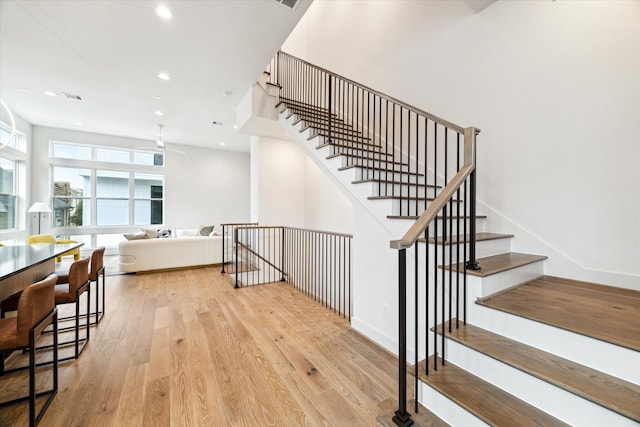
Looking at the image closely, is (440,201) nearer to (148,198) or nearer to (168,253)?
(168,253)

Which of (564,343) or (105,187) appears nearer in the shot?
(564,343)

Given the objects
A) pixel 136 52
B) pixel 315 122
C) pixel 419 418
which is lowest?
pixel 419 418

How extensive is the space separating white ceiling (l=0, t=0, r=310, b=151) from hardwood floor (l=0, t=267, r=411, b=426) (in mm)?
3441

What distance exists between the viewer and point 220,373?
6.93 ft

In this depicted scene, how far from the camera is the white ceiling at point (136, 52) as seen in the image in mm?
2686

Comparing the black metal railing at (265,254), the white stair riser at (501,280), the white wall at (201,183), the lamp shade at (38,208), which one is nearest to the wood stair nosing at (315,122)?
the black metal railing at (265,254)

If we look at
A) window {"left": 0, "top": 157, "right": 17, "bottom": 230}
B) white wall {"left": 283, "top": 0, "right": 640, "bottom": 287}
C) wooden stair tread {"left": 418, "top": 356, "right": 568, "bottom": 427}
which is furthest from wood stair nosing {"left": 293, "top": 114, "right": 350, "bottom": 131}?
window {"left": 0, "top": 157, "right": 17, "bottom": 230}

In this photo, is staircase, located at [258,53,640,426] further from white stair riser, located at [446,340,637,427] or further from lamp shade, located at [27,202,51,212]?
lamp shade, located at [27,202,51,212]

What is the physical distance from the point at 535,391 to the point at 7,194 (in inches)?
384

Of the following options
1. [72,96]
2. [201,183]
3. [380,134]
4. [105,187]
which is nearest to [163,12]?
[380,134]

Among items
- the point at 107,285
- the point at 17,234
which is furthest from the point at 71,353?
the point at 17,234

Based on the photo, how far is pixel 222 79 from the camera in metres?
4.09

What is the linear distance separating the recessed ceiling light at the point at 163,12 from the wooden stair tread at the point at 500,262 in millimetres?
3624

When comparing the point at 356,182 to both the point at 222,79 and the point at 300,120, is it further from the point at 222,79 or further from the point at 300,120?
the point at 222,79
